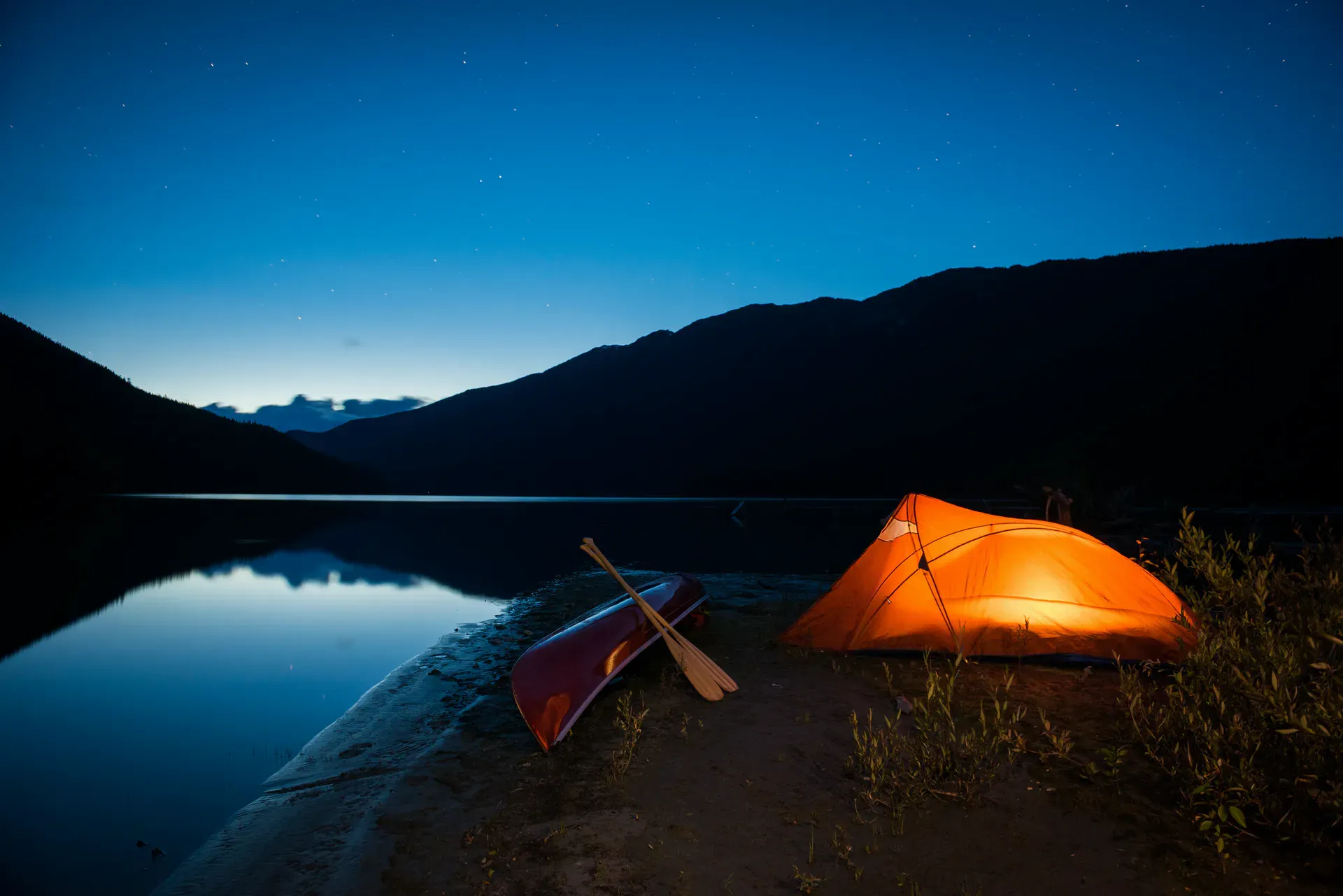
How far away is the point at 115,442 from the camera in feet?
365

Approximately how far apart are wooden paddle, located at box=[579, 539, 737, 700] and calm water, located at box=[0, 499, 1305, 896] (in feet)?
13.3

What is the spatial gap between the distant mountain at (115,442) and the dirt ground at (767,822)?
84.7 meters

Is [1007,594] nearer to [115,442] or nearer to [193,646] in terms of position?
[193,646]

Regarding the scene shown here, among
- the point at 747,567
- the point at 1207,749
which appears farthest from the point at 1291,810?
the point at 747,567

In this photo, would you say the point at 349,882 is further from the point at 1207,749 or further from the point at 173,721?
the point at 173,721

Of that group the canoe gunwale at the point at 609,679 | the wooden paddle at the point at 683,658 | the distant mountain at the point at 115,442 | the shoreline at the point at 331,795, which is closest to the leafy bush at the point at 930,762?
the wooden paddle at the point at 683,658

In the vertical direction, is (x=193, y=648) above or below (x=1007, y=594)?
below

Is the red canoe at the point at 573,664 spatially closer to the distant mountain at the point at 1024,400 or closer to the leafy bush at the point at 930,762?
the leafy bush at the point at 930,762

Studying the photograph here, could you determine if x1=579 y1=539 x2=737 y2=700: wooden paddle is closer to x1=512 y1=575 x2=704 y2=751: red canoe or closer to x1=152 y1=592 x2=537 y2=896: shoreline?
x1=512 y1=575 x2=704 y2=751: red canoe

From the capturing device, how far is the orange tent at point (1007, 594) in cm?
816

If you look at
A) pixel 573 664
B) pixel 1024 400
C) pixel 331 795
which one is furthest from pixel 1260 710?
pixel 1024 400

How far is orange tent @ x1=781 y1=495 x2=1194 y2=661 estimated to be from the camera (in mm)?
8164

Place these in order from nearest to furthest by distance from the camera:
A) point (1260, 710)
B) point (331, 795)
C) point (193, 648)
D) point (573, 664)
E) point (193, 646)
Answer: point (1260, 710), point (331, 795), point (573, 664), point (193, 648), point (193, 646)

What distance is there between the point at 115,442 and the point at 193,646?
12690 cm
